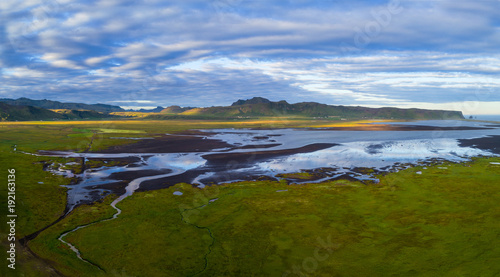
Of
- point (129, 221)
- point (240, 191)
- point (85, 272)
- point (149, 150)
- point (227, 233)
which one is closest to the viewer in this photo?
point (85, 272)

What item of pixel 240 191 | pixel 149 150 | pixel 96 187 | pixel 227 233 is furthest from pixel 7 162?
pixel 227 233

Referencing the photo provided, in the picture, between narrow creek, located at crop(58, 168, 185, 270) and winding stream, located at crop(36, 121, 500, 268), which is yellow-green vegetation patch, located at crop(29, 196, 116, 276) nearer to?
narrow creek, located at crop(58, 168, 185, 270)

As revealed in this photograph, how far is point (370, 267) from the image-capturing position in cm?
2106

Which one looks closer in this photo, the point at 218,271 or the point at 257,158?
the point at 218,271

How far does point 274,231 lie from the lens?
27.3 m

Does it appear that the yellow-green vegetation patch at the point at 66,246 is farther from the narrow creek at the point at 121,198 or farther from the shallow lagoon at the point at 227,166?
the shallow lagoon at the point at 227,166

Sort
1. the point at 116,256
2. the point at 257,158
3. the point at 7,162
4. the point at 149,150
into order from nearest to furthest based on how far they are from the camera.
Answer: the point at 116,256 → the point at 7,162 → the point at 257,158 → the point at 149,150

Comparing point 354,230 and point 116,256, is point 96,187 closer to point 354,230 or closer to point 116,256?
point 116,256

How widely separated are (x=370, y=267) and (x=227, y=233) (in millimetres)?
11896

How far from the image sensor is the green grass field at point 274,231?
69.2 feet

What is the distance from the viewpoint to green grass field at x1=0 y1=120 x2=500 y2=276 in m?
21.1

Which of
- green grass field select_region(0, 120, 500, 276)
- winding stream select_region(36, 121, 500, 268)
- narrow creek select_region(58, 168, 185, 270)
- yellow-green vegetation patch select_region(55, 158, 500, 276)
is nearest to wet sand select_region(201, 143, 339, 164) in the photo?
winding stream select_region(36, 121, 500, 268)
